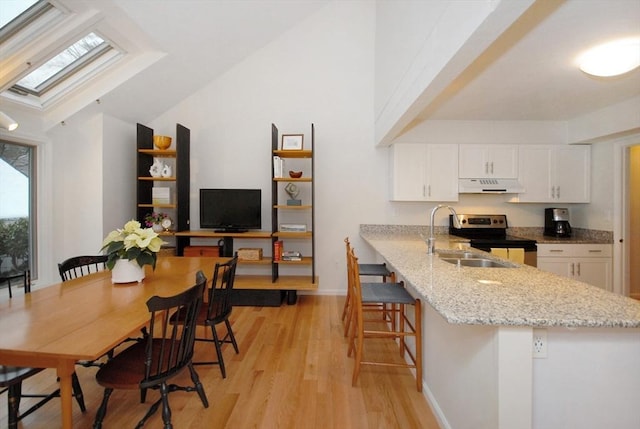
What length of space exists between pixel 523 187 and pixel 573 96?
1174mm

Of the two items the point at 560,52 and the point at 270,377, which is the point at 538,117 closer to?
the point at 560,52

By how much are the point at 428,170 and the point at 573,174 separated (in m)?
1.82

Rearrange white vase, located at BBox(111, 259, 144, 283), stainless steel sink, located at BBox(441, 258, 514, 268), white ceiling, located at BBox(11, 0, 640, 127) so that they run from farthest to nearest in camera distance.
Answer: stainless steel sink, located at BBox(441, 258, 514, 268)
white vase, located at BBox(111, 259, 144, 283)
white ceiling, located at BBox(11, 0, 640, 127)

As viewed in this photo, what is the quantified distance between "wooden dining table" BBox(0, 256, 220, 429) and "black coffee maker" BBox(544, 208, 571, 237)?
438 centimetres

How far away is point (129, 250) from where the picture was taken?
2002 millimetres

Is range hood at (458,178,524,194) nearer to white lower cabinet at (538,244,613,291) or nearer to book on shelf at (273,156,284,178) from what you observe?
white lower cabinet at (538,244,613,291)

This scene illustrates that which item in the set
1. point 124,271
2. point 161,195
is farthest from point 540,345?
point 161,195

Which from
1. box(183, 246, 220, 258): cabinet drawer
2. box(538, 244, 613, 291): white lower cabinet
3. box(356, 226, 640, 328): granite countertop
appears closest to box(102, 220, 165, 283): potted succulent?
box(356, 226, 640, 328): granite countertop

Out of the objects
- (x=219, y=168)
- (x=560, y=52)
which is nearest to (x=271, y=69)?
(x=219, y=168)

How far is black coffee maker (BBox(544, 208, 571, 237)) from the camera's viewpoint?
398cm

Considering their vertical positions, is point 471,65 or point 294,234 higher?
point 471,65

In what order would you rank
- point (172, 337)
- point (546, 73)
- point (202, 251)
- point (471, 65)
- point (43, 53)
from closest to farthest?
point (172, 337)
point (471, 65)
point (546, 73)
point (43, 53)
point (202, 251)

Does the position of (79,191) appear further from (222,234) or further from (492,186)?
(492,186)

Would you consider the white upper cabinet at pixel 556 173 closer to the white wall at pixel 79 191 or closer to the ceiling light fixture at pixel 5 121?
the ceiling light fixture at pixel 5 121
